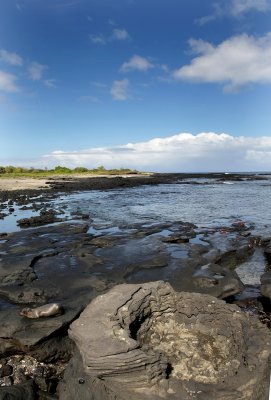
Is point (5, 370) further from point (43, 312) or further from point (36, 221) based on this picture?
point (36, 221)

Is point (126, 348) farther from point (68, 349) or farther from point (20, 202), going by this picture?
point (20, 202)

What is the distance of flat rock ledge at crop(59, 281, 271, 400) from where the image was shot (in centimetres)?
434

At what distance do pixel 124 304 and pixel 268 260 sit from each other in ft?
28.9

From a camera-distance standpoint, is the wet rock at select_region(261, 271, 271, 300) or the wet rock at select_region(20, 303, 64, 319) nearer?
the wet rock at select_region(20, 303, 64, 319)

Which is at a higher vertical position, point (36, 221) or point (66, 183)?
point (66, 183)

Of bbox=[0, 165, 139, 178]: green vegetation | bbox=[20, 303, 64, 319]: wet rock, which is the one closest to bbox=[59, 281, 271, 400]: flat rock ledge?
bbox=[20, 303, 64, 319]: wet rock

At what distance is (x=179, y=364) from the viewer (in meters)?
5.35

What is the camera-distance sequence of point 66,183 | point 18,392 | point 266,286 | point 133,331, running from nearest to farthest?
point 18,392, point 133,331, point 266,286, point 66,183

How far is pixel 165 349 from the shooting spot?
226 inches

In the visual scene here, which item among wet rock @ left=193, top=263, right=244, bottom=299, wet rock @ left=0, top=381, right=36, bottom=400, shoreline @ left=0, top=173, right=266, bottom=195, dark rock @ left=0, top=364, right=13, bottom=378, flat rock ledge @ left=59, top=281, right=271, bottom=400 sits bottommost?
dark rock @ left=0, top=364, right=13, bottom=378

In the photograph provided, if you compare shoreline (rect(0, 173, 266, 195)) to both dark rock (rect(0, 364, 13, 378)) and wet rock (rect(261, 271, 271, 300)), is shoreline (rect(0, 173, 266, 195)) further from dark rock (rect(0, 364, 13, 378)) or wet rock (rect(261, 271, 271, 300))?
dark rock (rect(0, 364, 13, 378))

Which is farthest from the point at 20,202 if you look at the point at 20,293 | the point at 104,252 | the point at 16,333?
the point at 16,333

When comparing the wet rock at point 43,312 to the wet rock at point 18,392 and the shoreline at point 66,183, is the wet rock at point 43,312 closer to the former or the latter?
the wet rock at point 18,392

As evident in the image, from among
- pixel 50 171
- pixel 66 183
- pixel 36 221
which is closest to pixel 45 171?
pixel 50 171
